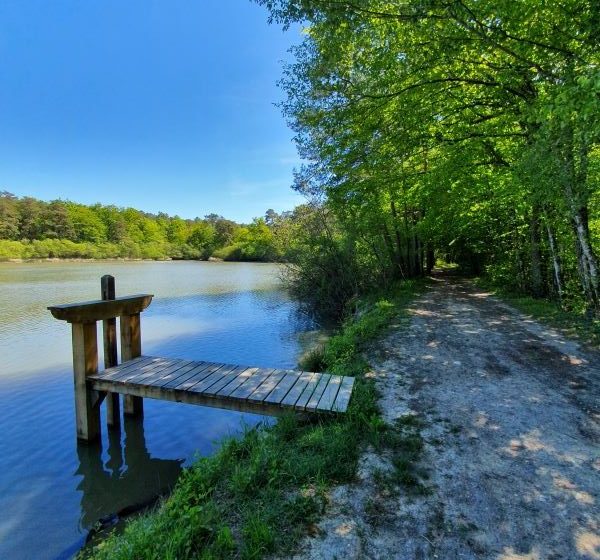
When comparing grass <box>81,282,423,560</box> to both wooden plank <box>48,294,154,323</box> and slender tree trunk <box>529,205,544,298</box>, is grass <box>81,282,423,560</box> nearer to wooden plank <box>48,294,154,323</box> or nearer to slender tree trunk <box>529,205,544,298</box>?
wooden plank <box>48,294,154,323</box>

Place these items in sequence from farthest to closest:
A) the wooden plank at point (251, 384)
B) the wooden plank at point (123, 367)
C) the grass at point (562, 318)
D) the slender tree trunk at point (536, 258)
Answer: the slender tree trunk at point (536, 258), the grass at point (562, 318), the wooden plank at point (123, 367), the wooden plank at point (251, 384)

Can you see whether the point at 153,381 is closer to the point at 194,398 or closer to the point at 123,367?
the point at 194,398

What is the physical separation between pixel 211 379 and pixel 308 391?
4.74ft

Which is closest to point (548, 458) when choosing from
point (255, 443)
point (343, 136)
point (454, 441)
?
point (454, 441)

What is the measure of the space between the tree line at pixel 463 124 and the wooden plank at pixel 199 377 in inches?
205

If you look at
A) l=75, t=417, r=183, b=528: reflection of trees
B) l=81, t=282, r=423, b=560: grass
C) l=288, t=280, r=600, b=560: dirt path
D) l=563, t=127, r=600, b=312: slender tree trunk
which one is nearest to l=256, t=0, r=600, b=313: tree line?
l=563, t=127, r=600, b=312: slender tree trunk

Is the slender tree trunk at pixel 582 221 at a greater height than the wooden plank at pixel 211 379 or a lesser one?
greater

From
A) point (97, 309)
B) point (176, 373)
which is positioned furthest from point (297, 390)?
point (97, 309)

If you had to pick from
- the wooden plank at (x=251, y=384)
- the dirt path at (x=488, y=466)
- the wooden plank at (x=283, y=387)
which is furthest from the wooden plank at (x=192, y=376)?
the dirt path at (x=488, y=466)

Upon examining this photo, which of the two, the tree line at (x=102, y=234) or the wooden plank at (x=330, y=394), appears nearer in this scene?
the wooden plank at (x=330, y=394)

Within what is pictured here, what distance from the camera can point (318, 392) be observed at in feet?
14.3

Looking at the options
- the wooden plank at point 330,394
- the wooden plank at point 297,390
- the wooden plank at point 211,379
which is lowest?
the wooden plank at point 211,379

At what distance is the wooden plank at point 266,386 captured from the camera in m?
4.29

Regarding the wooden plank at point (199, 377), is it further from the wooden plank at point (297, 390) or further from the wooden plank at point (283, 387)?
the wooden plank at point (297, 390)
